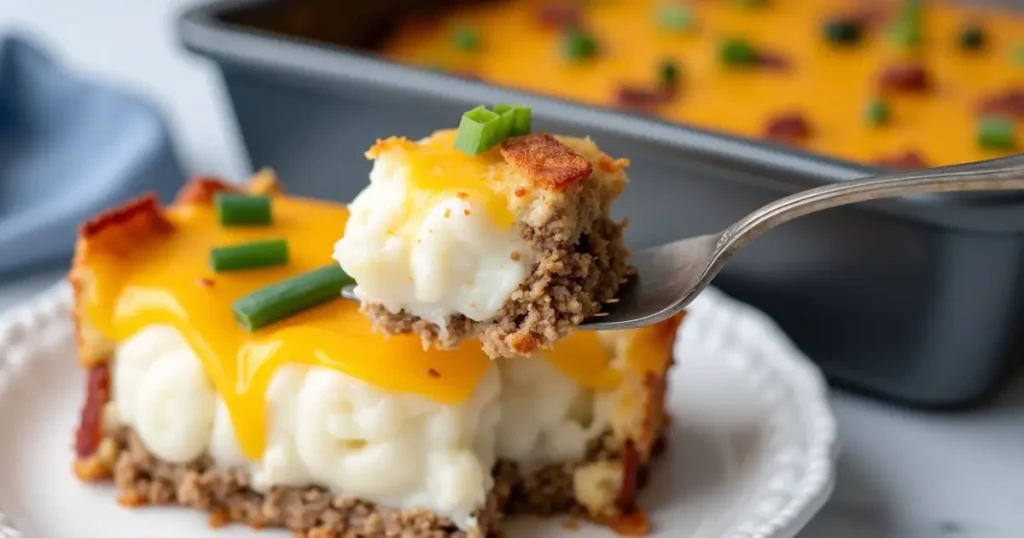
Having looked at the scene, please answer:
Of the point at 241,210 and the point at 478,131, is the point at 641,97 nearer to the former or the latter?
the point at 241,210

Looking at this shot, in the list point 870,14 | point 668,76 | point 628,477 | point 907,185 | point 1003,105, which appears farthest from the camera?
point 870,14

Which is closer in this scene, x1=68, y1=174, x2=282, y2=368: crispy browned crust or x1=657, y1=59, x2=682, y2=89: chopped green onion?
x1=68, y1=174, x2=282, y2=368: crispy browned crust

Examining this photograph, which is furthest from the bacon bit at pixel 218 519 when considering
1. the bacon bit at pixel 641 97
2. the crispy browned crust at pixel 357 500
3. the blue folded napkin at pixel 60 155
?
the bacon bit at pixel 641 97

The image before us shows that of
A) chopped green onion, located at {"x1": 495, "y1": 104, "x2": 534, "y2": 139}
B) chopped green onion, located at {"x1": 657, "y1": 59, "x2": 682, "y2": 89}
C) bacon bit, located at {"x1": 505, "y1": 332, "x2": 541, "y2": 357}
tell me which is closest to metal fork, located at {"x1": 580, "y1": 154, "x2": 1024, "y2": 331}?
bacon bit, located at {"x1": 505, "y1": 332, "x2": 541, "y2": 357}

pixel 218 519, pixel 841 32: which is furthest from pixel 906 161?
pixel 218 519

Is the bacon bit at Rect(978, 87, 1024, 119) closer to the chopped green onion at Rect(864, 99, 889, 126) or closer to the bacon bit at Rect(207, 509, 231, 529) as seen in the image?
the chopped green onion at Rect(864, 99, 889, 126)

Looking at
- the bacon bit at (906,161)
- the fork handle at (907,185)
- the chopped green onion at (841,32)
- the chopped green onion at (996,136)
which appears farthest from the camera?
the chopped green onion at (841,32)

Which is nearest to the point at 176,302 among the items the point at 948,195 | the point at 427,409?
the point at 427,409

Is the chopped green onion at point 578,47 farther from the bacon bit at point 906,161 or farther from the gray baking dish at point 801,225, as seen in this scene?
the bacon bit at point 906,161
